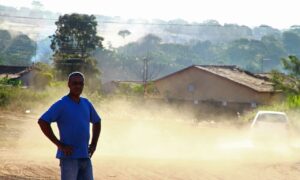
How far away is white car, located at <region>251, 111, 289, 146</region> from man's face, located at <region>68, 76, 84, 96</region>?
42.0 feet

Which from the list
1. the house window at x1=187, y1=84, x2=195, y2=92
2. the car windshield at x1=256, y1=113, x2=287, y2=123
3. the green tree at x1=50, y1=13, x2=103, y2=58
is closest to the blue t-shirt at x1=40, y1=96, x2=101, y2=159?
the car windshield at x1=256, y1=113, x2=287, y2=123

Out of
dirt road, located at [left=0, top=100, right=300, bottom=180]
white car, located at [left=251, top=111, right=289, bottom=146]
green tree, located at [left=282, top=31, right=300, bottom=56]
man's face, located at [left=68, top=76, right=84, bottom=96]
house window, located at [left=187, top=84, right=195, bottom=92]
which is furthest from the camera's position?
green tree, located at [left=282, top=31, right=300, bottom=56]

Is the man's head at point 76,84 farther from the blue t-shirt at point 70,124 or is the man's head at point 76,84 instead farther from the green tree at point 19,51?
the green tree at point 19,51

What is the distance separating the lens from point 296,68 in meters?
36.2

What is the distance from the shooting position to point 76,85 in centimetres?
627

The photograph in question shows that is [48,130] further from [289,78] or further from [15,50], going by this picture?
[15,50]

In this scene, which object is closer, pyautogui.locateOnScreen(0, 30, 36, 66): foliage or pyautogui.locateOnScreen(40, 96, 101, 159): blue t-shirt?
pyautogui.locateOnScreen(40, 96, 101, 159): blue t-shirt

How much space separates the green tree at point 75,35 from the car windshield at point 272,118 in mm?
44895

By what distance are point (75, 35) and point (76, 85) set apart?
193 ft

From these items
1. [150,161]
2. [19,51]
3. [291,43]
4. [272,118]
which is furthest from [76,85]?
[291,43]

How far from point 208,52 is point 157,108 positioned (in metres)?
141

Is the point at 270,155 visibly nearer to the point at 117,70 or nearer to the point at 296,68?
the point at 296,68

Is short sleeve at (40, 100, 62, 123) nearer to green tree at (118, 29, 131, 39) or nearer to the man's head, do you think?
the man's head

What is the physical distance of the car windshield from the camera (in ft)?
62.2
